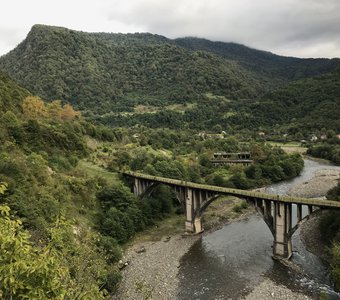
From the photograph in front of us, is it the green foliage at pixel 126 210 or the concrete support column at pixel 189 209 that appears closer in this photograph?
the green foliage at pixel 126 210

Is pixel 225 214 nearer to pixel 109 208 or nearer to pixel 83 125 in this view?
pixel 109 208

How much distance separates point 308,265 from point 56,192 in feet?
105

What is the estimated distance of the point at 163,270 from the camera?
40531 mm

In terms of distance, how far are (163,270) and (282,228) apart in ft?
47.1

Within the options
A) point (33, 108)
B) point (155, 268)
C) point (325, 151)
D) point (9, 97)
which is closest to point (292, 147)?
point (325, 151)

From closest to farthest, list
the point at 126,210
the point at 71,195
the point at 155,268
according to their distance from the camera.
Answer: the point at 155,268 < the point at 71,195 < the point at 126,210

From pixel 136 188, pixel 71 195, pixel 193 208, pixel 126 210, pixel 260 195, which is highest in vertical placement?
pixel 260 195

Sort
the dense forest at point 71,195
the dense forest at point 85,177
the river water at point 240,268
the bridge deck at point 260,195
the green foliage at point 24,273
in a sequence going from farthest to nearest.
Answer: the bridge deck at point 260,195, the river water at point 240,268, the dense forest at point 85,177, the dense forest at point 71,195, the green foliage at point 24,273

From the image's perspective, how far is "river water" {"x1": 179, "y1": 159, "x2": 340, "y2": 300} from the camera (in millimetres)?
35078

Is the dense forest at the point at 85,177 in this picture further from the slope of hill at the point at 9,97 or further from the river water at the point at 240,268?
the river water at the point at 240,268

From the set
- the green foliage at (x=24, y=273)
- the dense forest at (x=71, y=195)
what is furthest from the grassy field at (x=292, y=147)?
the green foliage at (x=24, y=273)

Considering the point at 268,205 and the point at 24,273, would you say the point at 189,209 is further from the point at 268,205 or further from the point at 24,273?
the point at 24,273

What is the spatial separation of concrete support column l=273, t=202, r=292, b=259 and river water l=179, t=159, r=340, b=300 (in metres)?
1.41

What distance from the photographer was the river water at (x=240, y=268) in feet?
115
